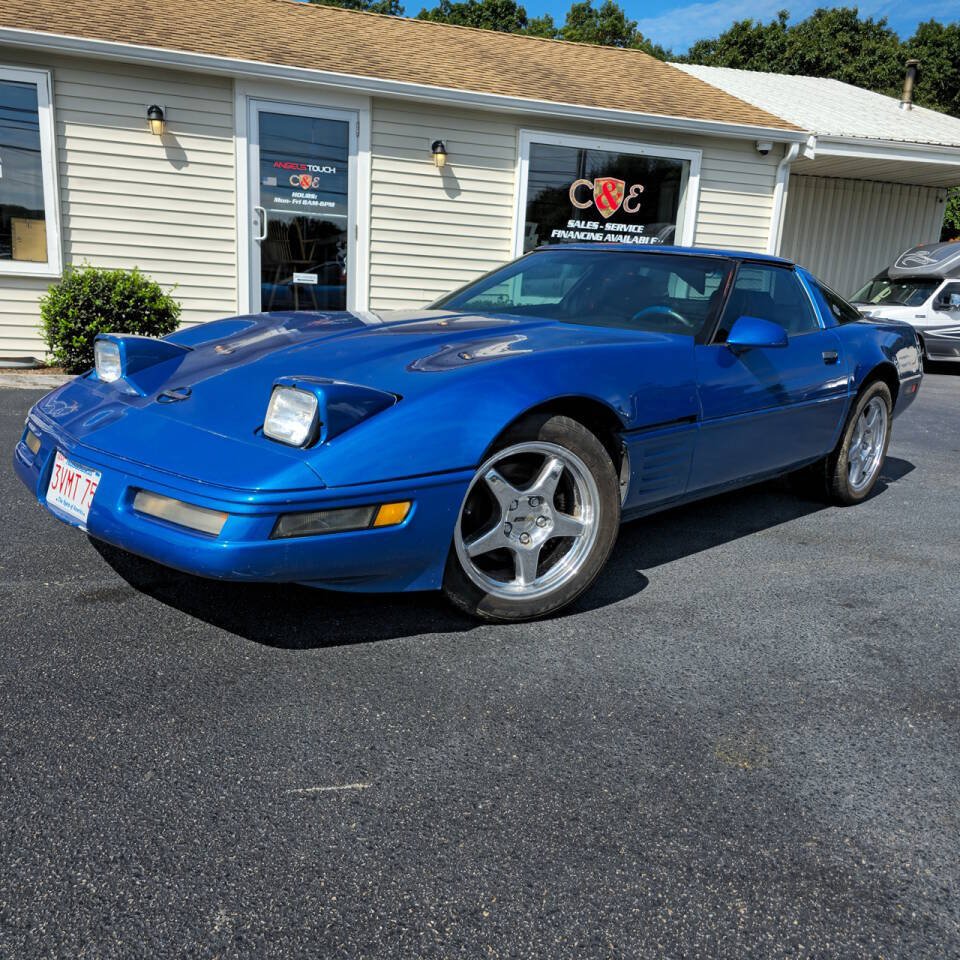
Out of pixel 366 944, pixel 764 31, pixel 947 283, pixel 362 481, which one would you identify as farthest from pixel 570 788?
pixel 764 31

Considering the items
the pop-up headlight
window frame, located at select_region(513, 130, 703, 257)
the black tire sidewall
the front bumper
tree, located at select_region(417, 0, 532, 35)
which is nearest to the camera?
the front bumper

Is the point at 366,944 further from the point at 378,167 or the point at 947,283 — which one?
the point at 947,283

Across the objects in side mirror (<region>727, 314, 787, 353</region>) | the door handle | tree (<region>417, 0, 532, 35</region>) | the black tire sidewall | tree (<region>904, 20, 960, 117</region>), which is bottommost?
the black tire sidewall

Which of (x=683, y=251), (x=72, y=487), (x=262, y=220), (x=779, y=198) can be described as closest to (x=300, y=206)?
(x=262, y=220)

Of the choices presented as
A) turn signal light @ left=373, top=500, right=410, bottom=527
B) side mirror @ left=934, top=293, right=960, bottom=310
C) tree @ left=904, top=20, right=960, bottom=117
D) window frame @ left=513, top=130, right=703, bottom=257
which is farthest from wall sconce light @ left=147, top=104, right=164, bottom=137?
tree @ left=904, top=20, right=960, bottom=117

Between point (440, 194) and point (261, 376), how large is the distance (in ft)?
24.5

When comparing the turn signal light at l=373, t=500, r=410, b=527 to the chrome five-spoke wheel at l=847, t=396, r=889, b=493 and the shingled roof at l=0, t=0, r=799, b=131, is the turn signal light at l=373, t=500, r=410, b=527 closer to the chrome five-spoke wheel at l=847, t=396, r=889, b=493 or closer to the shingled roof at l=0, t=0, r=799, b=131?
the chrome five-spoke wheel at l=847, t=396, r=889, b=493

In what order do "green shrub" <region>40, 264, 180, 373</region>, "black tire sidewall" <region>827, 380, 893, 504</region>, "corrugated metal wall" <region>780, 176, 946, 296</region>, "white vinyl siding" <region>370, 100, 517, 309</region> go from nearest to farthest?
"black tire sidewall" <region>827, 380, 893, 504</region>, "green shrub" <region>40, 264, 180, 373</region>, "white vinyl siding" <region>370, 100, 517, 309</region>, "corrugated metal wall" <region>780, 176, 946, 296</region>

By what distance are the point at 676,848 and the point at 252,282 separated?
27.3ft

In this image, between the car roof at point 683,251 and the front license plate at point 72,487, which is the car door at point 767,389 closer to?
the car roof at point 683,251

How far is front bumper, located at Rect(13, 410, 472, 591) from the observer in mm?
2158

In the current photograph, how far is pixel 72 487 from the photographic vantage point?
2.48 m

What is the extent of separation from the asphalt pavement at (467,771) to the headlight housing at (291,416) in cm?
63

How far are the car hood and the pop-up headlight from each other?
37mm
